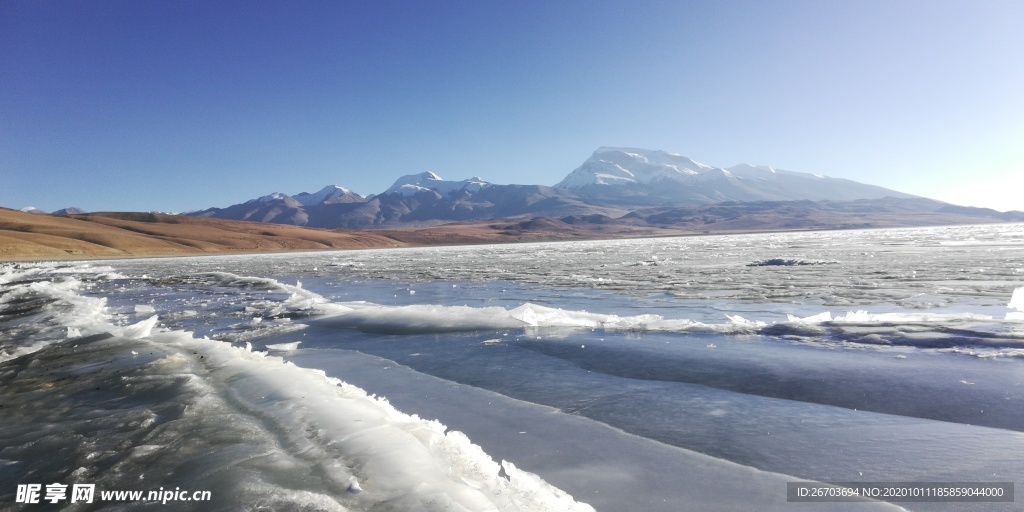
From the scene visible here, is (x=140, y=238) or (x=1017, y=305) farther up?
(x=140, y=238)

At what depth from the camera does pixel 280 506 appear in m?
2.62

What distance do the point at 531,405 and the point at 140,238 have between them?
81.8 meters

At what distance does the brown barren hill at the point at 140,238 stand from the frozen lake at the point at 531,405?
203 ft

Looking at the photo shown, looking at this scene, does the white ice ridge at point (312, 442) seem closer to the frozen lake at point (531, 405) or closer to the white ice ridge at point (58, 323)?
the frozen lake at point (531, 405)

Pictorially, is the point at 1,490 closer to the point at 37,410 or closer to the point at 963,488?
the point at 37,410

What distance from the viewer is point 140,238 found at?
68.4 meters

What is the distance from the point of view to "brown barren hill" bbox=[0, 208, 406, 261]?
56681 millimetres

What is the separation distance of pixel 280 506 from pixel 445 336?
553 cm

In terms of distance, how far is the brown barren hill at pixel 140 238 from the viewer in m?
56.7

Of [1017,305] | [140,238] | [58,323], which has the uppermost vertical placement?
[140,238]

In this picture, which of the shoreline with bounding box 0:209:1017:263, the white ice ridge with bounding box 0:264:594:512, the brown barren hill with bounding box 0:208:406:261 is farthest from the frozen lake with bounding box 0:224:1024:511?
the brown barren hill with bounding box 0:208:406:261

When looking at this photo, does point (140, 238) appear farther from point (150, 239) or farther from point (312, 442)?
point (312, 442)

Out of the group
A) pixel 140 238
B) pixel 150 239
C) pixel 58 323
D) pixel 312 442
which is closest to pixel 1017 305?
pixel 312 442

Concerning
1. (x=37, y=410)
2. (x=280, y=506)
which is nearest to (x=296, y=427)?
(x=280, y=506)
